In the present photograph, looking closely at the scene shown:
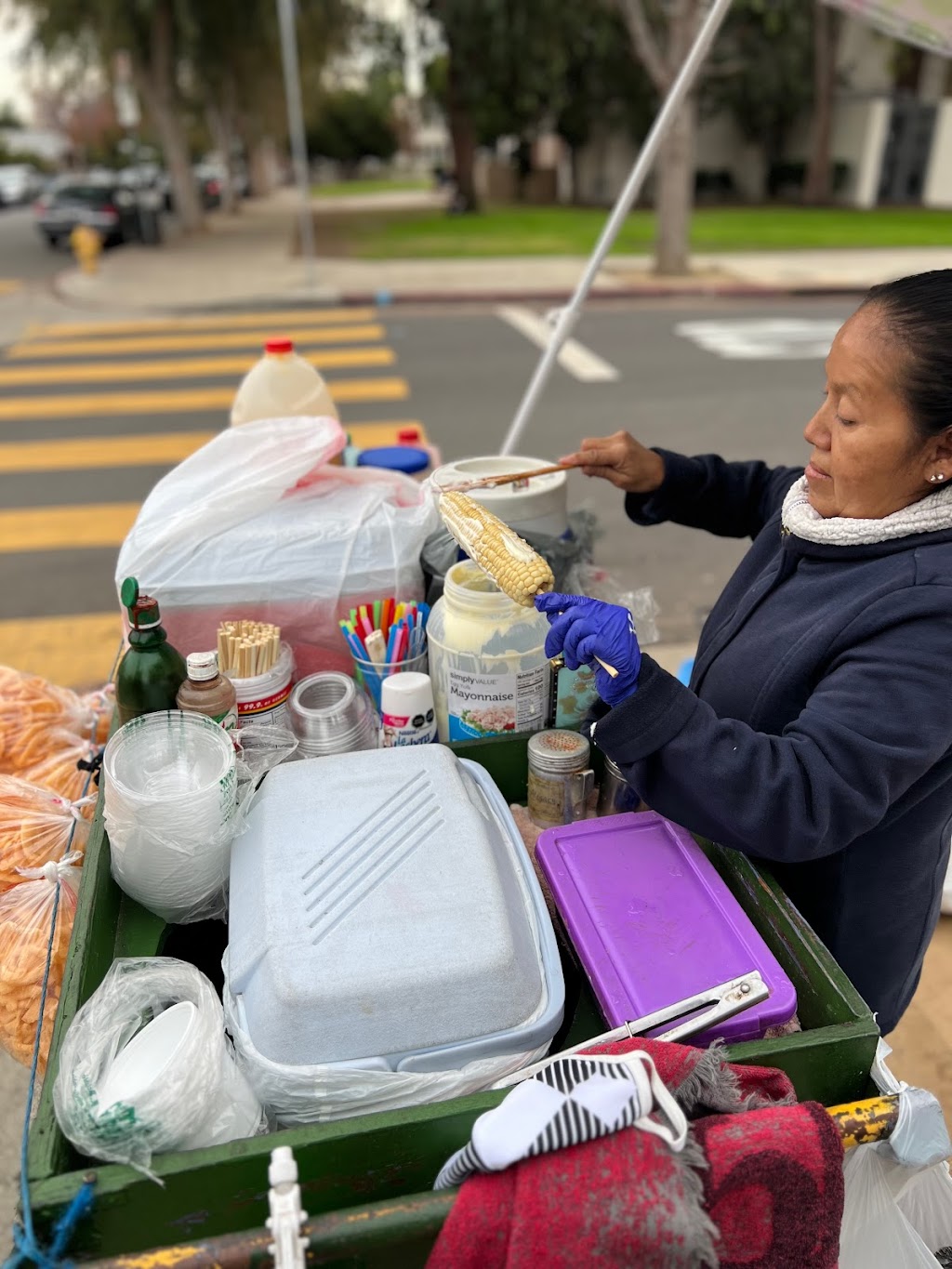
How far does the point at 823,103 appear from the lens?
29.0 metres

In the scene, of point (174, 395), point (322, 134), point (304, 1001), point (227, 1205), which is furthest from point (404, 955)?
point (322, 134)

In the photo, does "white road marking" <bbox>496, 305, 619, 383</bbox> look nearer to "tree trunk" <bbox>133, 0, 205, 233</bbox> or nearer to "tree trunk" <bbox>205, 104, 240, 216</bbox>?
"tree trunk" <bbox>133, 0, 205, 233</bbox>

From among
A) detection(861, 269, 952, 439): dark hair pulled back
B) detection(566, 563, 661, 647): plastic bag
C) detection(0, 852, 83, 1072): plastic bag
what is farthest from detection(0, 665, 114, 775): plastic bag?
detection(861, 269, 952, 439): dark hair pulled back

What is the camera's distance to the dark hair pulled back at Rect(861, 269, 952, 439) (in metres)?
1.31

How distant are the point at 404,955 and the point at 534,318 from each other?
12.1 m

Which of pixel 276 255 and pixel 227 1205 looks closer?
pixel 227 1205

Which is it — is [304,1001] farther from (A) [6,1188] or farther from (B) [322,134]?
(B) [322,134]

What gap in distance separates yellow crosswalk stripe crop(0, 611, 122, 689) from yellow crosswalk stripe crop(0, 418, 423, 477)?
93.9 inches

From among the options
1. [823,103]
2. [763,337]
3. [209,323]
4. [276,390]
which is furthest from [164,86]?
[276,390]

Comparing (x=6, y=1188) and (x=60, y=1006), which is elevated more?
(x=60, y=1006)

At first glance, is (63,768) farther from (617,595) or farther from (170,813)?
(617,595)

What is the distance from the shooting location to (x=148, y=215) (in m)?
21.4

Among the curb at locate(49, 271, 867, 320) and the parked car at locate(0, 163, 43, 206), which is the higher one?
the parked car at locate(0, 163, 43, 206)

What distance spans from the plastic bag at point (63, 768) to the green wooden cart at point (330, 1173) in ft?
2.58
